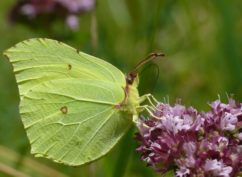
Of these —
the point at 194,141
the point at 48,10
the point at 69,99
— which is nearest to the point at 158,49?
the point at 48,10

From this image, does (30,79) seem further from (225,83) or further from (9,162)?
Result: (225,83)

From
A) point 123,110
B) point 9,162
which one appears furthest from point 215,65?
point 123,110

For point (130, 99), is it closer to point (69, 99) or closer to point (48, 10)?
point (69, 99)

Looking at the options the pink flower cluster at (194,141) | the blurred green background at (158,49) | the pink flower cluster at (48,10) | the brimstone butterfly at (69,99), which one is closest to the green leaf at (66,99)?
the brimstone butterfly at (69,99)

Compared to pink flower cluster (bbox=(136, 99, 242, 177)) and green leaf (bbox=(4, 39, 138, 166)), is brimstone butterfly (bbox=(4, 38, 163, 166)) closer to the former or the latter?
green leaf (bbox=(4, 39, 138, 166))

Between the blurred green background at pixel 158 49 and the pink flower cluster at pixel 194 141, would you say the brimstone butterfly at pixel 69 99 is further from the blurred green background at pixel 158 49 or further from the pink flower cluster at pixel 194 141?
the blurred green background at pixel 158 49

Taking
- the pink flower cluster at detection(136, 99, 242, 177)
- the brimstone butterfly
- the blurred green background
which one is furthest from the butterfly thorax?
the blurred green background

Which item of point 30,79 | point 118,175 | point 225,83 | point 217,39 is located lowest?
point 118,175
